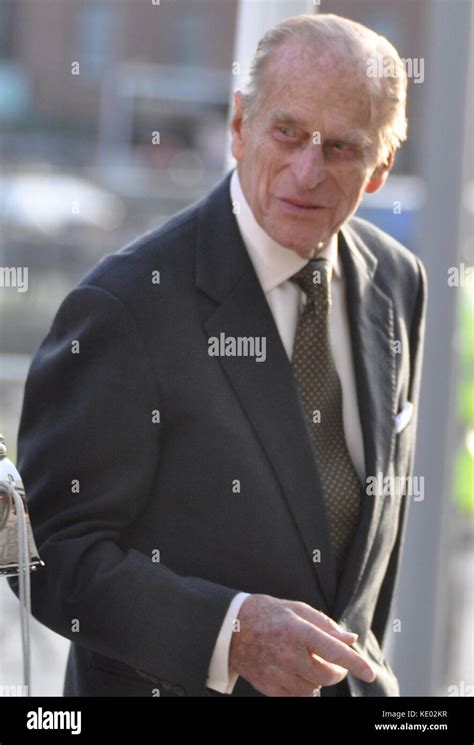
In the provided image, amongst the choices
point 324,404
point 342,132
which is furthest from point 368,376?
point 342,132

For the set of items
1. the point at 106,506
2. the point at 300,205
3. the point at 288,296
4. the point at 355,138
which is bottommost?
the point at 106,506

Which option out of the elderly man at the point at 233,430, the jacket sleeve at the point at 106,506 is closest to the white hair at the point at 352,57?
the elderly man at the point at 233,430

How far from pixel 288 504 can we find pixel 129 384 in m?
0.32

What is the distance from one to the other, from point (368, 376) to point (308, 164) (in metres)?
0.41

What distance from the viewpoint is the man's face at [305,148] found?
2156 millimetres

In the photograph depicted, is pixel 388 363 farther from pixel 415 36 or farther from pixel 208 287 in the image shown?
pixel 415 36

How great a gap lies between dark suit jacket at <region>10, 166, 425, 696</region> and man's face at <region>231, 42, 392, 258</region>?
0.11 metres

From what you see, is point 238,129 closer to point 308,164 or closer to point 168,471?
point 308,164

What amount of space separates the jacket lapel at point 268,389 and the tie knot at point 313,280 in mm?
81

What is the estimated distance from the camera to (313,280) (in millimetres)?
2312

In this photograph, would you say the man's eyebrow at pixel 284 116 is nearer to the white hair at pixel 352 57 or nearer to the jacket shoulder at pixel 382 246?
the white hair at pixel 352 57

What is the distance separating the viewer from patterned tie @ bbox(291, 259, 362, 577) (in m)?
2.28

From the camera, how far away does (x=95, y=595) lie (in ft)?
6.86

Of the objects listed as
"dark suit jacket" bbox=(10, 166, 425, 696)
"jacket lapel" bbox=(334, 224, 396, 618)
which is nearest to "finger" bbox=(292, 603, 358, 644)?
"dark suit jacket" bbox=(10, 166, 425, 696)
